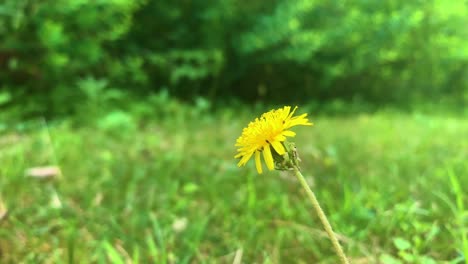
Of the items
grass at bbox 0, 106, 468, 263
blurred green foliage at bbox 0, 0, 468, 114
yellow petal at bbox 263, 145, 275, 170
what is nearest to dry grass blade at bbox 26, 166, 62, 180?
grass at bbox 0, 106, 468, 263

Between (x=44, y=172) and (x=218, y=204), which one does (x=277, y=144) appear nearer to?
(x=218, y=204)

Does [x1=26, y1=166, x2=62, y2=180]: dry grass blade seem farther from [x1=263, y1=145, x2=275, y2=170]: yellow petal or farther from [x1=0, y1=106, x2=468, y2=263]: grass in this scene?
[x1=263, y1=145, x2=275, y2=170]: yellow petal

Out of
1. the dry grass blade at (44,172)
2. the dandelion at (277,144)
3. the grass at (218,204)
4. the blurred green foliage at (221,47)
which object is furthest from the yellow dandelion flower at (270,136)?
the blurred green foliage at (221,47)

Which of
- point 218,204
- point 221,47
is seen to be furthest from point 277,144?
point 221,47

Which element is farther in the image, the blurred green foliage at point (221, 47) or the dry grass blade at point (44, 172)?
the blurred green foliage at point (221, 47)

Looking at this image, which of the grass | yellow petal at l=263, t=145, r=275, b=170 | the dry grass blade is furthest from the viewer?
the dry grass blade

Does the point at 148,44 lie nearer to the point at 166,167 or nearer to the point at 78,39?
the point at 78,39

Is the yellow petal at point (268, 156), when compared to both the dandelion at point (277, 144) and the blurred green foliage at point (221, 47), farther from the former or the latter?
the blurred green foliage at point (221, 47)
